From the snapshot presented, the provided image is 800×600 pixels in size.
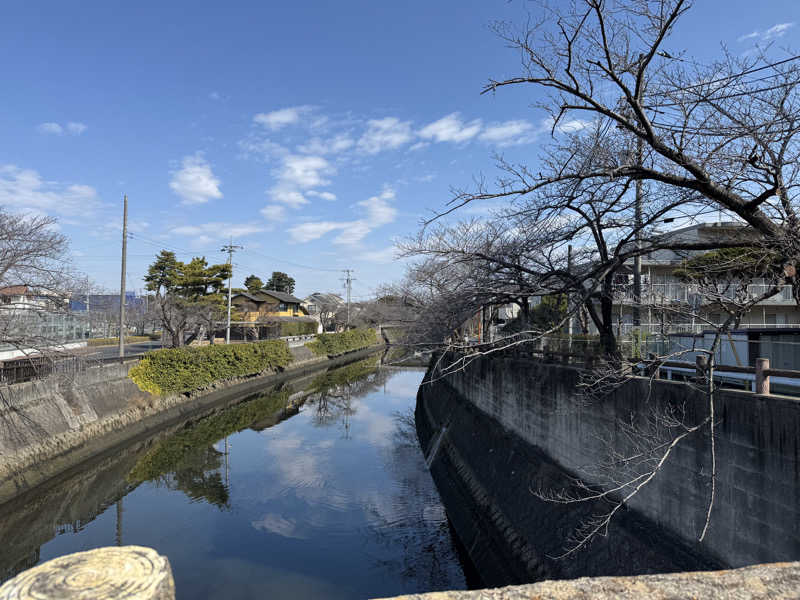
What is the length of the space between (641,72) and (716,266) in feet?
10.8

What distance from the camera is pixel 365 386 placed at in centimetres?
3581

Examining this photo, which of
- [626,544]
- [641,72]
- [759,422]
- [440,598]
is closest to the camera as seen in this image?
[440,598]

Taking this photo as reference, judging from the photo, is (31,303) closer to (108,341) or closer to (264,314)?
(108,341)

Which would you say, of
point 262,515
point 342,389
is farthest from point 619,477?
point 342,389

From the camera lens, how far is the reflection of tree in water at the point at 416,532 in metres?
9.89

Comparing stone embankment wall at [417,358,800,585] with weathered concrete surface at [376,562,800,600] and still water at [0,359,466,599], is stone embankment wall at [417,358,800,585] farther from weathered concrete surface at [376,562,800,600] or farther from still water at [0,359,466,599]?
weathered concrete surface at [376,562,800,600]

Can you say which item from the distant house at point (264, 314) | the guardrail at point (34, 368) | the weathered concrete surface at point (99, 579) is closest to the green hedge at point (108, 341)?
the distant house at point (264, 314)

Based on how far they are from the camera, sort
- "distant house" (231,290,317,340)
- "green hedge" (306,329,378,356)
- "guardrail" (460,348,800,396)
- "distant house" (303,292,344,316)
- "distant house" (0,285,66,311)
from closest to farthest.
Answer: "guardrail" (460,348,800,396) → "distant house" (0,285,66,311) → "green hedge" (306,329,378,356) → "distant house" (231,290,317,340) → "distant house" (303,292,344,316)

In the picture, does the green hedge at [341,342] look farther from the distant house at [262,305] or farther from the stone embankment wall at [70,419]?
the stone embankment wall at [70,419]

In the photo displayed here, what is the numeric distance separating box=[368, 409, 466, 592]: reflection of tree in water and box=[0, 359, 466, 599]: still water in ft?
0.10

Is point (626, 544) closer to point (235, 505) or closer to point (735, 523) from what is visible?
point (735, 523)

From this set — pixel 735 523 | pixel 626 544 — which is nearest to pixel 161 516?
pixel 626 544

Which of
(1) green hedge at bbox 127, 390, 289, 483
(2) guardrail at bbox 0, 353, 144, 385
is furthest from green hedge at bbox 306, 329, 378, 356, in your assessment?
(2) guardrail at bbox 0, 353, 144, 385

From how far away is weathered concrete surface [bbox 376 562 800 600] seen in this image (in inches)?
92.3
